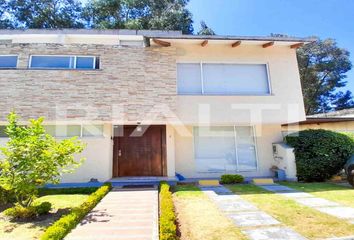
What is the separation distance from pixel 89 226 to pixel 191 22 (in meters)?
27.5

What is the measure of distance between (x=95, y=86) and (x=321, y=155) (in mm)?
11537

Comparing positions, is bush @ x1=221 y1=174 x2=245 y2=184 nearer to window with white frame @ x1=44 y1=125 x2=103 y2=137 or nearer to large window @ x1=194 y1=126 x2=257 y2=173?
large window @ x1=194 y1=126 x2=257 y2=173

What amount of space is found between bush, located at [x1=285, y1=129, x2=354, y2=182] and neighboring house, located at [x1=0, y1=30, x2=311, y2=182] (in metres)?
1.41

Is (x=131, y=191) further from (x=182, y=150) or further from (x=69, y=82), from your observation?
(x=69, y=82)

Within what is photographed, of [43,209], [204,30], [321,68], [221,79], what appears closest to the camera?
[43,209]

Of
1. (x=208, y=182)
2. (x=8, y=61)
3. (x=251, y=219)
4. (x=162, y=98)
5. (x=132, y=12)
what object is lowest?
(x=251, y=219)

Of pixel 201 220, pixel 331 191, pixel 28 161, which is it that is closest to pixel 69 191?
pixel 28 161

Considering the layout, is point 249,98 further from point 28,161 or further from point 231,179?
point 28,161

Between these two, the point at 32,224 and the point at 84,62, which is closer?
the point at 32,224

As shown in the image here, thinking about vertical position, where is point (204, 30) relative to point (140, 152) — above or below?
above

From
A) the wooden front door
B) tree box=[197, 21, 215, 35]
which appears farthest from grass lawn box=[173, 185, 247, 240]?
tree box=[197, 21, 215, 35]

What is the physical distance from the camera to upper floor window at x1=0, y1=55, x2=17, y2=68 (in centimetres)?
1214

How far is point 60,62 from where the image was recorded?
12.2m

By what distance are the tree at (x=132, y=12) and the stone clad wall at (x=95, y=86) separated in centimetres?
1779
